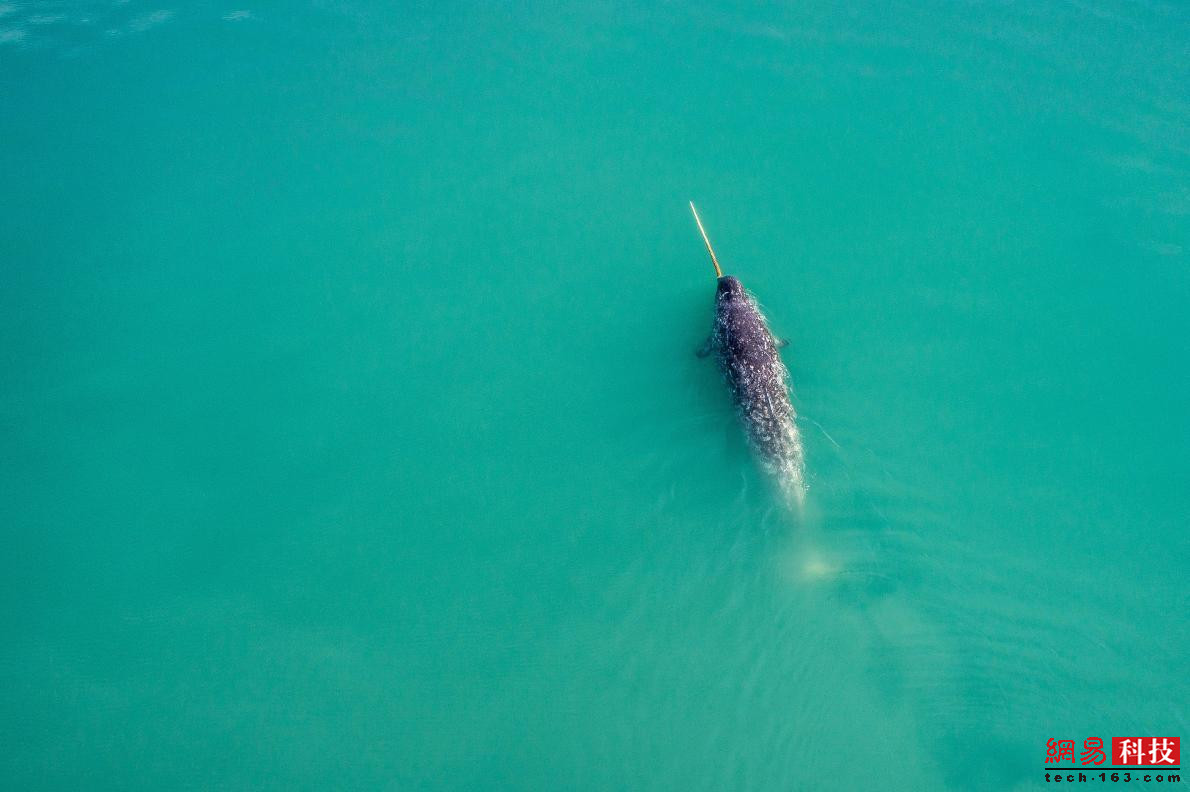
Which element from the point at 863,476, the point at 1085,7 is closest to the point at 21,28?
the point at 863,476

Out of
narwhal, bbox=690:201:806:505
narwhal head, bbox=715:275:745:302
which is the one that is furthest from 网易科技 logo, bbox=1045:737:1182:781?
narwhal head, bbox=715:275:745:302

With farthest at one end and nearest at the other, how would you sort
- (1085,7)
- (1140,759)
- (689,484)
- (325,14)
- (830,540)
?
(325,14) → (1085,7) → (689,484) → (830,540) → (1140,759)

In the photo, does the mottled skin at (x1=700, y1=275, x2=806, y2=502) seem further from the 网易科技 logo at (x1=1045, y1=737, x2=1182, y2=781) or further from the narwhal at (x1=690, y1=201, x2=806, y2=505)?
the 网易科技 logo at (x1=1045, y1=737, x2=1182, y2=781)

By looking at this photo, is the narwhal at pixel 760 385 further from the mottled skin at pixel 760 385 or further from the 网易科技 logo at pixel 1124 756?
the 网易科技 logo at pixel 1124 756

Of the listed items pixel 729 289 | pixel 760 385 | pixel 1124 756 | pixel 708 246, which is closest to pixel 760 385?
pixel 760 385

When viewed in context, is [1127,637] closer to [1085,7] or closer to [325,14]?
[1085,7]

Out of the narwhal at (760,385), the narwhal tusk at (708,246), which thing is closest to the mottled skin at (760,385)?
the narwhal at (760,385)

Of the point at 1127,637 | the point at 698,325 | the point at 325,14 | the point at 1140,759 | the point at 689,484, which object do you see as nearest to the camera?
the point at 1140,759
